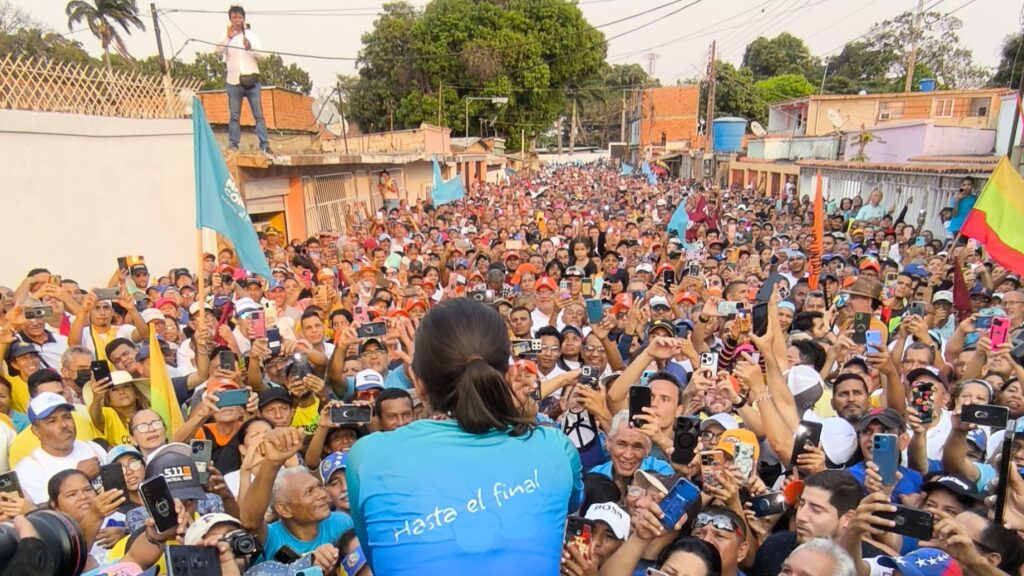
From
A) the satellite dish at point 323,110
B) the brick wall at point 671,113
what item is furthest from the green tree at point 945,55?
the satellite dish at point 323,110

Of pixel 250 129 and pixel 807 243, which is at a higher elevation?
pixel 250 129

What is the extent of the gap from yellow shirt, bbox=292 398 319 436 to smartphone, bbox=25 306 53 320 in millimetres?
2667

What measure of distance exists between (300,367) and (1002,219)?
7.03 meters

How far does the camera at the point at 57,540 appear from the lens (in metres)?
2.12

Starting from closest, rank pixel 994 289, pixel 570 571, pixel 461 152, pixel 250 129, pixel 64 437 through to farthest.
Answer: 1. pixel 570 571
2. pixel 64 437
3. pixel 994 289
4. pixel 250 129
5. pixel 461 152

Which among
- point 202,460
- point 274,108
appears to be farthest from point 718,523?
point 274,108

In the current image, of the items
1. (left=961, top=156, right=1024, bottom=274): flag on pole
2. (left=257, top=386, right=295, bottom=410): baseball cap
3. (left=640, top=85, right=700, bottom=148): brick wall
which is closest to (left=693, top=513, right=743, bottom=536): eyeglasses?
(left=257, top=386, right=295, bottom=410): baseball cap

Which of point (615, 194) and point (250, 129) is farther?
point (615, 194)

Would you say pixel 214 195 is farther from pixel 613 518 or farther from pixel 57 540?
pixel 613 518

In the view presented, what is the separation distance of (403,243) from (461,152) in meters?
20.6

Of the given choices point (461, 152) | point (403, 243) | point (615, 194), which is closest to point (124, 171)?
point (403, 243)

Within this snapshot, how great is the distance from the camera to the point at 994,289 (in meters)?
7.96

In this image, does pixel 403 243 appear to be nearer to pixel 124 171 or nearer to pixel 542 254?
pixel 542 254

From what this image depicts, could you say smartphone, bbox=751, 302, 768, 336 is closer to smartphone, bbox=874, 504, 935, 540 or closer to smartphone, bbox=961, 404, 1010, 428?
smartphone, bbox=961, 404, 1010, 428
